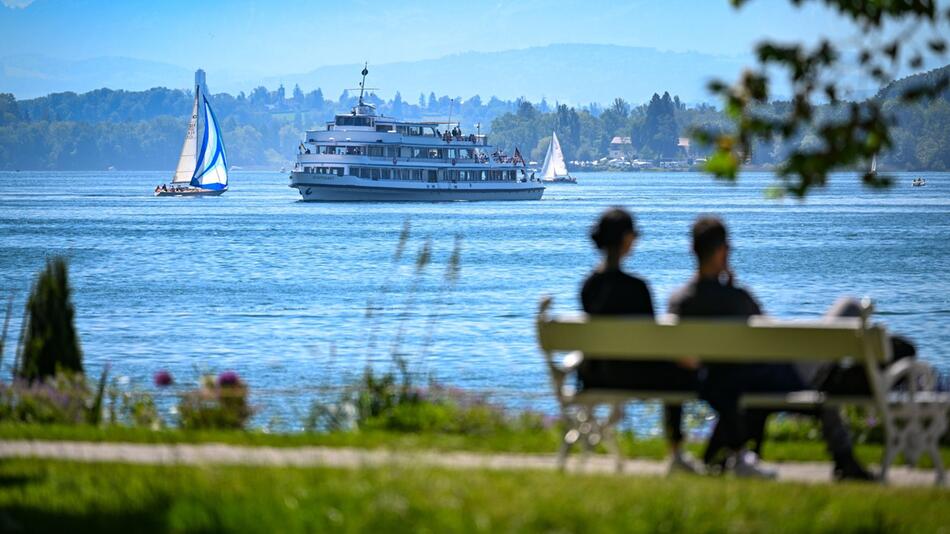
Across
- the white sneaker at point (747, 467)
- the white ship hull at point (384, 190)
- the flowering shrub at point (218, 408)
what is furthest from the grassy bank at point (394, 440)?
the white ship hull at point (384, 190)

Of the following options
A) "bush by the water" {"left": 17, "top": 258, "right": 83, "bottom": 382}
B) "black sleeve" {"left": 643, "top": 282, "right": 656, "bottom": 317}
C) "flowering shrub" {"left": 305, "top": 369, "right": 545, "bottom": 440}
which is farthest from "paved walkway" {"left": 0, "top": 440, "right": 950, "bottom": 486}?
"bush by the water" {"left": 17, "top": 258, "right": 83, "bottom": 382}

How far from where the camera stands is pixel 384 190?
101 m

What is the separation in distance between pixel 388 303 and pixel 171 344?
9.57 meters

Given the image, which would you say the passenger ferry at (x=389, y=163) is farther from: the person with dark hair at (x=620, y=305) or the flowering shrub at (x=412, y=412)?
the person with dark hair at (x=620, y=305)

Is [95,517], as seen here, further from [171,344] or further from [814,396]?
[171,344]

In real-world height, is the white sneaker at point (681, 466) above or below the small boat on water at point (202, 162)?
above

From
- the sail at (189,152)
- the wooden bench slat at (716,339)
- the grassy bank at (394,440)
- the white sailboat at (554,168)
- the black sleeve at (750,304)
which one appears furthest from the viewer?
the white sailboat at (554,168)

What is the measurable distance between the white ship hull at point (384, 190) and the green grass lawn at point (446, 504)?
92.7 meters

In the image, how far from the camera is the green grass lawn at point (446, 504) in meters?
5.93

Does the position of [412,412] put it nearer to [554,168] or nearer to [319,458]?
[319,458]

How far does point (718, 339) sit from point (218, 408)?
165 inches

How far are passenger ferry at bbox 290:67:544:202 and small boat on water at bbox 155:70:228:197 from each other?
26.7 feet

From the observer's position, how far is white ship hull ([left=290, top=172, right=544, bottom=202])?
10006 centimetres

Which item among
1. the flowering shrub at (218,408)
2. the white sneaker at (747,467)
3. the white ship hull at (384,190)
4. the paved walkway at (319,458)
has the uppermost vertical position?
the white sneaker at (747,467)
